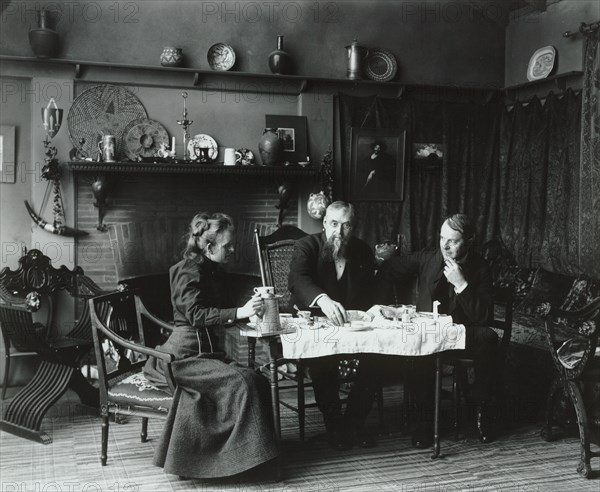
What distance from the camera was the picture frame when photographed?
19.4ft

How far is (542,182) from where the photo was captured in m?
6.66

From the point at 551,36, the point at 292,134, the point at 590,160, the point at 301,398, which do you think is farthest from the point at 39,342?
the point at 551,36

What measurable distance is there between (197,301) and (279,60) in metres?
3.38

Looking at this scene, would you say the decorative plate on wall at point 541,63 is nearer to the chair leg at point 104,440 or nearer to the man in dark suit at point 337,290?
the man in dark suit at point 337,290

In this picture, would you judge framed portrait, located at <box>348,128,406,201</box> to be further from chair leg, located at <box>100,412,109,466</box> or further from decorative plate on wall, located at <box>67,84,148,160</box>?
chair leg, located at <box>100,412,109,466</box>

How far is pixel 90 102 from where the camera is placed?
607 centimetres

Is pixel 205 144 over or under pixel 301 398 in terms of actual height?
over

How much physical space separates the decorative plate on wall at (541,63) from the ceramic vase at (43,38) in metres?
4.53

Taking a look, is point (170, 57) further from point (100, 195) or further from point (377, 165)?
point (377, 165)

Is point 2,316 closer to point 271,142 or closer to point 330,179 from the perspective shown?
point 271,142

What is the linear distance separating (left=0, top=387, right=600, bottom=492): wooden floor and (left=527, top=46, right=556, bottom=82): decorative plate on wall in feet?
12.2

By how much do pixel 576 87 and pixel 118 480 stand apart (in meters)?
5.21

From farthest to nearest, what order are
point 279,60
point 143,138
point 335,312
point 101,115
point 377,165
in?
1. point 377,165
2. point 279,60
3. point 143,138
4. point 101,115
5. point 335,312

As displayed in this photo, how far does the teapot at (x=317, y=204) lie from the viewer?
6645 millimetres
